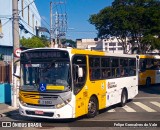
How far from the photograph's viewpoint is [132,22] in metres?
37.0

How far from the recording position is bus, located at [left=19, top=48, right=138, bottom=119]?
461 inches

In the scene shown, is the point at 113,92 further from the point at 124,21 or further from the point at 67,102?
the point at 124,21

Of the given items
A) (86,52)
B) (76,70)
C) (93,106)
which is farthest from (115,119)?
(86,52)

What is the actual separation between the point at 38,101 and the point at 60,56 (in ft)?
5.85

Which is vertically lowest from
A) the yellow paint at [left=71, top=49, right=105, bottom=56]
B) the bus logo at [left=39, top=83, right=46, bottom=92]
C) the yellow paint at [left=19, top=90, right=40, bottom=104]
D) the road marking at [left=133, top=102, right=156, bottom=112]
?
the road marking at [left=133, top=102, right=156, bottom=112]

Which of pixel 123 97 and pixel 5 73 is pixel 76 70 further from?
pixel 5 73

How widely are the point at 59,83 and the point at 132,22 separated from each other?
26.6 meters

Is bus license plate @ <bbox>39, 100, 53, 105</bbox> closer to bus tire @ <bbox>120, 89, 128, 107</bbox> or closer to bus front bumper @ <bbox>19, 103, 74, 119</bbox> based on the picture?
bus front bumper @ <bbox>19, 103, 74, 119</bbox>

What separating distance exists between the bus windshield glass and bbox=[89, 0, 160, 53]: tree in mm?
25377

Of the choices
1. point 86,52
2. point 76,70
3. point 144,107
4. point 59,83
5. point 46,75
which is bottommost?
point 144,107

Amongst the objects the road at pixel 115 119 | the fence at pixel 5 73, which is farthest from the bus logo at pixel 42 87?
the fence at pixel 5 73

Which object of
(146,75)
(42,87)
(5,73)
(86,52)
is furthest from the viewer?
(146,75)

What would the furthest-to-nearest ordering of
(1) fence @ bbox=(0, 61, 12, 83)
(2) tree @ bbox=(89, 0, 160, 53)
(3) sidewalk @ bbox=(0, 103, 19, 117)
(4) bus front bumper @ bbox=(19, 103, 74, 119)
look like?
(2) tree @ bbox=(89, 0, 160, 53) < (1) fence @ bbox=(0, 61, 12, 83) < (3) sidewalk @ bbox=(0, 103, 19, 117) < (4) bus front bumper @ bbox=(19, 103, 74, 119)

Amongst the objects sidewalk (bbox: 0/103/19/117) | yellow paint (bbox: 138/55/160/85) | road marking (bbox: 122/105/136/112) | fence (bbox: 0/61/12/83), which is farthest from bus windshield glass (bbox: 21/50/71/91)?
yellow paint (bbox: 138/55/160/85)
